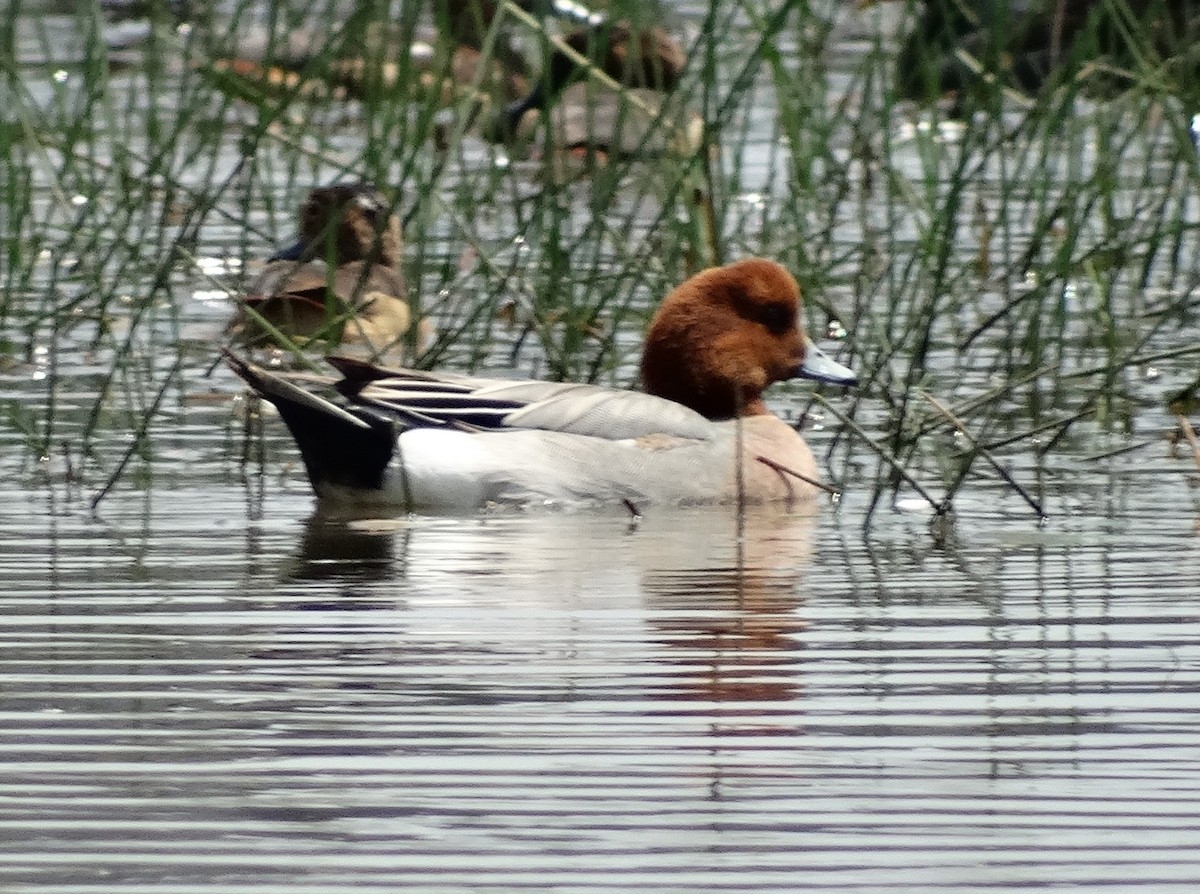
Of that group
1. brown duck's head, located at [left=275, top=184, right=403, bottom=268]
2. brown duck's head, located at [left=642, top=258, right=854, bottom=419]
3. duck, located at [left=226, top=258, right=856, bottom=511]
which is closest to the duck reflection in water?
duck, located at [left=226, top=258, right=856, bottom=511]

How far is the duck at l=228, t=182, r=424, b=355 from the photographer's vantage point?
7.65m

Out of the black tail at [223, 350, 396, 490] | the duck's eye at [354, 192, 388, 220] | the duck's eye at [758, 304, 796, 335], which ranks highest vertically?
the duck's eye at [354, 192, 388, 220]

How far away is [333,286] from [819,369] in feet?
5.12

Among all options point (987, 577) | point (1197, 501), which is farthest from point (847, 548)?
point (1197, 501)

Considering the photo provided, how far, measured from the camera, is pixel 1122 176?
36.7 ft

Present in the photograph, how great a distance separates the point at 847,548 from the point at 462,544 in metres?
0.78

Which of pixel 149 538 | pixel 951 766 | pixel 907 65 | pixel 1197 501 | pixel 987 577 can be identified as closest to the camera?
pixel 951 766

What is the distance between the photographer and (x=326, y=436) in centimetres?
630

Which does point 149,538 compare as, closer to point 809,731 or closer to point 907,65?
point 809,731

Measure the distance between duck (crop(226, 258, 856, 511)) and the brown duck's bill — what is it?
0.79 ft

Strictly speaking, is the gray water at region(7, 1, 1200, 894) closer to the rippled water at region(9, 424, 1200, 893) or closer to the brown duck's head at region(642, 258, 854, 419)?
the rippled water at region(9, 424, 1200, 893)

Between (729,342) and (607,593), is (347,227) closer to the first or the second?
(729,342)

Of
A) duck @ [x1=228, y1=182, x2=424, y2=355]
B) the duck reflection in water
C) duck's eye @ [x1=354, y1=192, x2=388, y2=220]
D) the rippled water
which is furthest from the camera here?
duck's eye @ [x1=354, y1=192, x2=388, y2=220]

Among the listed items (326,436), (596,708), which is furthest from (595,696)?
(326,436)
